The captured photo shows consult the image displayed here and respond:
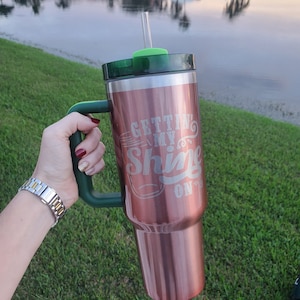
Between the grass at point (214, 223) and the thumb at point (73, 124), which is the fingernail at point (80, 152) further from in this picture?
the grass at point (214, 223)

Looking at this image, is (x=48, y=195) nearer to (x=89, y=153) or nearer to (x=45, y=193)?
(x=45, y=193)

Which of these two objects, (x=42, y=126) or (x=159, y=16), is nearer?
(x=42, y=126)

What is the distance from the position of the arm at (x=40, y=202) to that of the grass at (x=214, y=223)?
2.30 ft

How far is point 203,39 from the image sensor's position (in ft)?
20.5

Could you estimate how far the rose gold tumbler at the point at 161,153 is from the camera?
75cm

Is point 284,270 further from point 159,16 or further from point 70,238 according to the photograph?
point 159,16

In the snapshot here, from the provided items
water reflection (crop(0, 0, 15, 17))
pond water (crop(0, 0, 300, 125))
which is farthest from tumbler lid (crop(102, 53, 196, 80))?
water reflection (crop(0, 0, 15, 17))

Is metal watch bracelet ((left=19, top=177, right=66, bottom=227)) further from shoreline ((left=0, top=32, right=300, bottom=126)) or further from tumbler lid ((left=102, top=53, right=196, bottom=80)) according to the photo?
shoreline ((left=0, top=32, right=300, bottom=126))

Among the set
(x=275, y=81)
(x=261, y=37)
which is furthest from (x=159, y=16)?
(x=275, y=81)

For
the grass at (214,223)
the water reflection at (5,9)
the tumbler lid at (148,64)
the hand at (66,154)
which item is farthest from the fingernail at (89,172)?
the water reflection at (5,9)

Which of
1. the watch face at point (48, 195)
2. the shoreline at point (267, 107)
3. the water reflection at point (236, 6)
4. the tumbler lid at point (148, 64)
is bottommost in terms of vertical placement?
the shoreline at point (267, 107)

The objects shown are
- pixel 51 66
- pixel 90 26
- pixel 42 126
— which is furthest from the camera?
pixel 90 26

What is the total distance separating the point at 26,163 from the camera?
2355mm

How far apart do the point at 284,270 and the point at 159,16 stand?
20.9 ft
